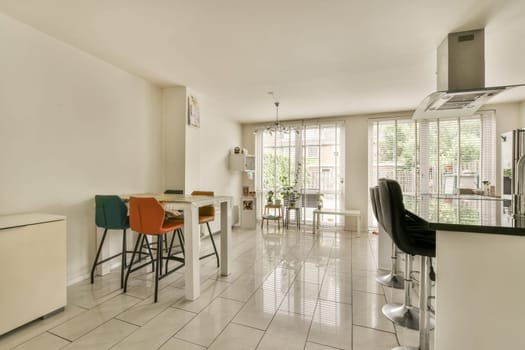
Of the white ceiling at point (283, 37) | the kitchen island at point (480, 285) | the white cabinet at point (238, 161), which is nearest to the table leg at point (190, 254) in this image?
the white ceiling at point (283, 37)

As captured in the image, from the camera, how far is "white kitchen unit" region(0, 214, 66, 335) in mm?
1775

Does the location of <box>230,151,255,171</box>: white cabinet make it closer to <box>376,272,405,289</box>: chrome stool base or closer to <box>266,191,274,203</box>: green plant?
<box>266,191,274,203</box>: green plant

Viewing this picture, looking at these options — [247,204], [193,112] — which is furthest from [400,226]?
[247,204]

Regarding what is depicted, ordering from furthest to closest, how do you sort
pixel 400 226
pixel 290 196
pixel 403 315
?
pixel 290 196 < pixel 403 315 < pixel 400 226

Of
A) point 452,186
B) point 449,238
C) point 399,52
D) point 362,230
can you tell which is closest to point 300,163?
point 362,230

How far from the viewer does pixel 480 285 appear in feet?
3.65

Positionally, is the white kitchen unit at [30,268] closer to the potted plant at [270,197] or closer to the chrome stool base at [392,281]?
the chrome stool base at [392,281]

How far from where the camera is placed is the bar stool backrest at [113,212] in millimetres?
2584

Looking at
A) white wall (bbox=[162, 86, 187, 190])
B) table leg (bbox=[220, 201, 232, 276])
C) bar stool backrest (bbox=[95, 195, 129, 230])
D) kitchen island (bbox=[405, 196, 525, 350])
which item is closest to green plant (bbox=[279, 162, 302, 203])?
white wall (bbox=[162, 86, 187, 190])

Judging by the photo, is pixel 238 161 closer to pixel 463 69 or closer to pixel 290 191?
pixel 290 191

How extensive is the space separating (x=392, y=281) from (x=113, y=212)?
3104 mm

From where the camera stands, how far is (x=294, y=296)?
2461 millimetres

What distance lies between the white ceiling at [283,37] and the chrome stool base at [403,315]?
2524 mm

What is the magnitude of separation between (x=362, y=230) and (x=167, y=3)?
532cm
